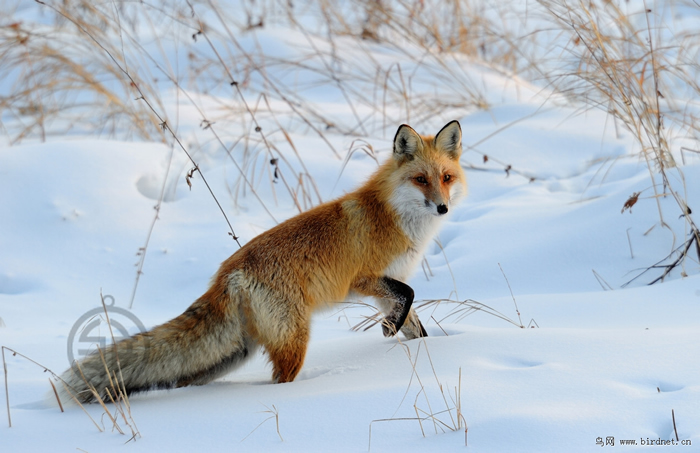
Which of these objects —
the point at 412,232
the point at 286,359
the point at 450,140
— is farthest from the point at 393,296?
the point at 450,140

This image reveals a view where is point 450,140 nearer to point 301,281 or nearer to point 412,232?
point 412,232

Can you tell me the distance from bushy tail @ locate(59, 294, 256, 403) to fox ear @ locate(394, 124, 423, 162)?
3.96 ft

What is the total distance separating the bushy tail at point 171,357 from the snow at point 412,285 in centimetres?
10

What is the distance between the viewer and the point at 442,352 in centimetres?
259

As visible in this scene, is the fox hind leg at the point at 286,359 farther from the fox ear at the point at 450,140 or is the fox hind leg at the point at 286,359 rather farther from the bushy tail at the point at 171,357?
the fox ear at the point at 450,140

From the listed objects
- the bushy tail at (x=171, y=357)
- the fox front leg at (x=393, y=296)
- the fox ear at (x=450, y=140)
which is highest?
the fox ear at (x=450, y=140)

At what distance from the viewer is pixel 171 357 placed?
8.31 feet

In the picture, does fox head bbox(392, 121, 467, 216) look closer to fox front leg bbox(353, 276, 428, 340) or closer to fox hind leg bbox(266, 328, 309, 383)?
fox front leg bbox(353, 276, 428, 340)

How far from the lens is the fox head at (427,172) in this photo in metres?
3.10

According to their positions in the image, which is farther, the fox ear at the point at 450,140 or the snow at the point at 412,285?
the fox ear at the point at 450,140

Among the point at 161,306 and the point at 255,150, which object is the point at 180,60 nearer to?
the point at 255,150

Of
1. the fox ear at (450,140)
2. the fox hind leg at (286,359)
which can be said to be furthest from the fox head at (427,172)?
the fox hind leg at (286,359)

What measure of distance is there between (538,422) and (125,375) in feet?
5.23

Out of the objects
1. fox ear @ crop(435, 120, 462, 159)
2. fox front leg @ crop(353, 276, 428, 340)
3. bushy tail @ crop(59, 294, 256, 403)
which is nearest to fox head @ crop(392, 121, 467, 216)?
fox ear @ crop(435, 120, 462, 159)
